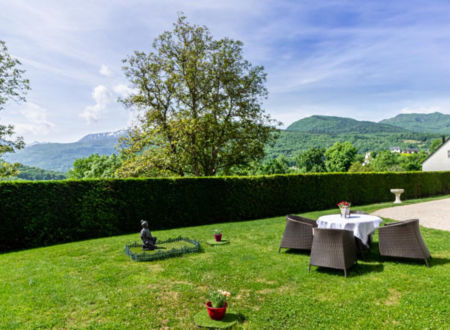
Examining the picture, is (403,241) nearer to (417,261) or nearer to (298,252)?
(417,261)

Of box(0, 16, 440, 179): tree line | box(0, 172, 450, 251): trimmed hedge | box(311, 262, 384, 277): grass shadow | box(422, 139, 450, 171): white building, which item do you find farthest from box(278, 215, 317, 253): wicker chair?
box(422, 139, 450, 171): white building

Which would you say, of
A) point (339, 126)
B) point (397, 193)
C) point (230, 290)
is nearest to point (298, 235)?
point (230, 290)

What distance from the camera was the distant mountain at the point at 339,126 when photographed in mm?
166750

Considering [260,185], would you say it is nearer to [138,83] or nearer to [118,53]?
[138,83]

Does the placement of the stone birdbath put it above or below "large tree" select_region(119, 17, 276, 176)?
below

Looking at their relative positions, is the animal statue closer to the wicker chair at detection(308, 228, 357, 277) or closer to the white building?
the wicker chair at detection(308, 228, 357, 277)

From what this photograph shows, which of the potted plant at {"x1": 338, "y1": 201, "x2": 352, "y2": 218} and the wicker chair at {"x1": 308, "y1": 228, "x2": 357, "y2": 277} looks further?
the potted plant at {"x1": 338, "y1": 201, "x2": 352, "y2": 218}

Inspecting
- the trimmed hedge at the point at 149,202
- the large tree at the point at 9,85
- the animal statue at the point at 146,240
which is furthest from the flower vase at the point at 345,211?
the large tree at the point at 9,85

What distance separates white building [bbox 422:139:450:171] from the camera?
37.3 meters

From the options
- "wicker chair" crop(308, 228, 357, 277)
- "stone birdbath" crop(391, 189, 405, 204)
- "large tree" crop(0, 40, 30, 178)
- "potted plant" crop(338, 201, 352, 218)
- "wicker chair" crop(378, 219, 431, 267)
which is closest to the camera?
"wicker chair" crop(308, 228, 357, 277)

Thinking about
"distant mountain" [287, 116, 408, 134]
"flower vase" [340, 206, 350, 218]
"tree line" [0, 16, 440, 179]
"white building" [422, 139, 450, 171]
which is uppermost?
"distant mountain" [287, 116, 408, 134]

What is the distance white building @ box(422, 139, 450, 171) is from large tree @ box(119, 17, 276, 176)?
31.2 meters

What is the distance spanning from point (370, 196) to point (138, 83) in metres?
16.7

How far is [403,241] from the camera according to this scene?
605 cm
